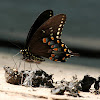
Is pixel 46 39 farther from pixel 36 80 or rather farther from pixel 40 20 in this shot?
pixel 36 80

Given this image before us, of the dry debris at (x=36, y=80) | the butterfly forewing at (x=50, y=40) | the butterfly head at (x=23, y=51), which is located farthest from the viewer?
the butterfly head at (x=23, y=51)

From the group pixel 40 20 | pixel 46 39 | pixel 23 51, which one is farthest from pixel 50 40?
pixel 23 51

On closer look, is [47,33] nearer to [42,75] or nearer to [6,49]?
[42,75]

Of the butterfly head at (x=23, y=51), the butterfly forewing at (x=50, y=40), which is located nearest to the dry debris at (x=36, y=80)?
the butterfly head at (x=23, y=51)

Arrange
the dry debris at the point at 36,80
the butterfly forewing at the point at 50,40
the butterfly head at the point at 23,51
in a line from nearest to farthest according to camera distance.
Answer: the dry debris at the point at 36,80 < the butterfly forewing at the point at 50,40 < the butterfly head at the point at 23,51

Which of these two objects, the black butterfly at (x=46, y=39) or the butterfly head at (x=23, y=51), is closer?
the black butterfly at (x=46, y=39)

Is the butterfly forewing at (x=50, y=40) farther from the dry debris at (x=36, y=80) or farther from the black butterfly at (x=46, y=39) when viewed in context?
the dry debris at (x=36, y=80)

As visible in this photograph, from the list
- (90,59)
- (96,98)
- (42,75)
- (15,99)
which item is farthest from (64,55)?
(90,59)

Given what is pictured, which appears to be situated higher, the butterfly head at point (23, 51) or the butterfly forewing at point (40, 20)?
the butterfly forewing at point (40, 20)
